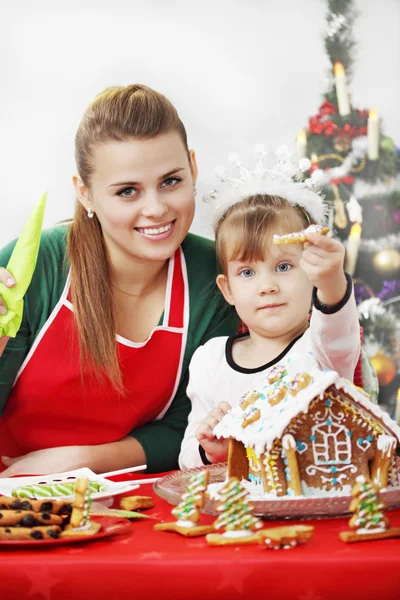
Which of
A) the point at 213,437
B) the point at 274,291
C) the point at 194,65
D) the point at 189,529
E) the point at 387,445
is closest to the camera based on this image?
the point at 189,529

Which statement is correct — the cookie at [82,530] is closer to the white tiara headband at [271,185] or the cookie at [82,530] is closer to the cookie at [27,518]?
the cookie at [27,518]

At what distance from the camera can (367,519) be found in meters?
0.94

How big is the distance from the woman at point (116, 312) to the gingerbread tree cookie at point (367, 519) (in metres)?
0.94

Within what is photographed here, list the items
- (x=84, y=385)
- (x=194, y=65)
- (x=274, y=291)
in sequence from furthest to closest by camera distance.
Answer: (x=194, y=65) → (x=84, y=385) → (x=274, y=291)

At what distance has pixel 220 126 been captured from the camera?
341 cm

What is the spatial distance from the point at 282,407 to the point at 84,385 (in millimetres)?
925

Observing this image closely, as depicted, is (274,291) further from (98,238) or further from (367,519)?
(367,519)

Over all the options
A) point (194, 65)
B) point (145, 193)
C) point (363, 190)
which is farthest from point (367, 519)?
point (194, 65)

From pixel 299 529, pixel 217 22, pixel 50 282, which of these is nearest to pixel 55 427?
pixel 50 282

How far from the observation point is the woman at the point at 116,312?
181 centimetres

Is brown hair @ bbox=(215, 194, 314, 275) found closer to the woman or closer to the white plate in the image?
the woman

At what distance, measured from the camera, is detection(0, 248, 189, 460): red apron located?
1929 mm

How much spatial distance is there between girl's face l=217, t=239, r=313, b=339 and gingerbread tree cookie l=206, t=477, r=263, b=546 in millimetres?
698

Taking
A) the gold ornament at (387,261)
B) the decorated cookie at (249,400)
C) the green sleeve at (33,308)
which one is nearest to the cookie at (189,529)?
the decorated cookie at (249,400)
